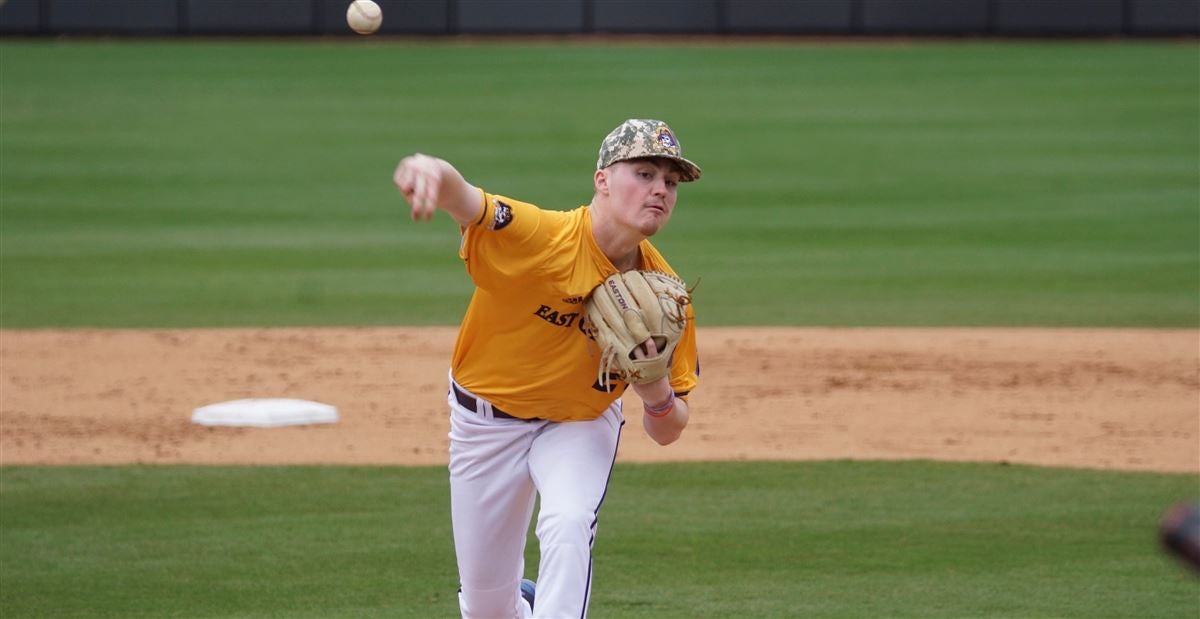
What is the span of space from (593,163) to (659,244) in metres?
4.55

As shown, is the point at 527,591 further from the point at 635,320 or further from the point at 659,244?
the point at 659,244

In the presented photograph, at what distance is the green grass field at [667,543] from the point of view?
6.01 meters

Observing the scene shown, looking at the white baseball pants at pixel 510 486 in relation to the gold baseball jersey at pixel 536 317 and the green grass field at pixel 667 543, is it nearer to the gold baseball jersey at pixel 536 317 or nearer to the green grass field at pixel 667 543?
the gold baseball jersey at pixel 536 317

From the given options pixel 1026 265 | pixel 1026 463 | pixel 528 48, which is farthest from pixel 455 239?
pixel 528 48

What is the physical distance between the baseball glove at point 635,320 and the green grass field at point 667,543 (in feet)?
5.47

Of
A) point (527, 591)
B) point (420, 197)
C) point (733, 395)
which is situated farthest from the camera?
point (733, 395)

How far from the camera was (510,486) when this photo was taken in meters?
4.76

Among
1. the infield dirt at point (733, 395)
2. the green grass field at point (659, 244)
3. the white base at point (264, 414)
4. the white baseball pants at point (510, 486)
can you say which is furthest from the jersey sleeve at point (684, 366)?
the white base at point (264, 414)

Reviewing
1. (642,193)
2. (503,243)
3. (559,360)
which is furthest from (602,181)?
(559,360)

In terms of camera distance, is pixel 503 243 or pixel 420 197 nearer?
pixel 420 197

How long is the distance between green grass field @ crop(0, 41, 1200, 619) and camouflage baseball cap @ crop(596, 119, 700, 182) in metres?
2.04

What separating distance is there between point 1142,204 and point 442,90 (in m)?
12.0

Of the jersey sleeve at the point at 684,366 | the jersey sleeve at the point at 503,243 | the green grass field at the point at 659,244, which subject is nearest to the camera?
the jersey sleeve at the point at 503,243

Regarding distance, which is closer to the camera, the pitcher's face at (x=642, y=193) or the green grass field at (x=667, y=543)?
the pitcher's face at (x=642, y=193)
